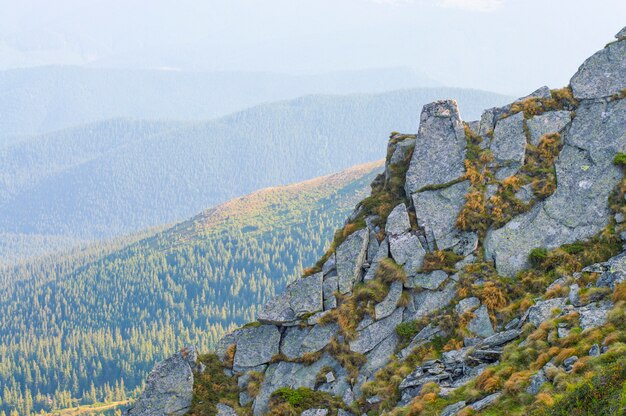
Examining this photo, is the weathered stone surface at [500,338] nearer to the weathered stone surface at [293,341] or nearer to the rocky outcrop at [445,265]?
the rocky outcrop at [445,265]

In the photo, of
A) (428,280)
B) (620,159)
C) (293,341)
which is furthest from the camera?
(293,341)

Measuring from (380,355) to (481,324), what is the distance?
6.31 meters

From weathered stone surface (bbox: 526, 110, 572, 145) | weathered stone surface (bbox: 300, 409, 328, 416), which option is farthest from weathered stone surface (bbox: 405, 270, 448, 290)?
weathered stone surface (bbox: 526, 110, 572, 145)

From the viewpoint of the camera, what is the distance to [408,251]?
47.2m

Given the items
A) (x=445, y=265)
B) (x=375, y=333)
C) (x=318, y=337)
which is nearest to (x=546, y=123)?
(x=445, y=265)

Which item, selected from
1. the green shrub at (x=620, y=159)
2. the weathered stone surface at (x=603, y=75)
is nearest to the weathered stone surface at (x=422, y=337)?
the green shrub at (x=620, y=159)

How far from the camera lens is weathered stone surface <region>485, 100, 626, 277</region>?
44.4 metres

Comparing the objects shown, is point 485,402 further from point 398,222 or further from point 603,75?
point 603,75

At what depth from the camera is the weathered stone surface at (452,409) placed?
3227 cm

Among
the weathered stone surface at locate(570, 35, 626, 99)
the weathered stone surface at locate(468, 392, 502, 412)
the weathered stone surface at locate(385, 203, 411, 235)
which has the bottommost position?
the weathered stone surface at locate(468, 392, 502, 412)

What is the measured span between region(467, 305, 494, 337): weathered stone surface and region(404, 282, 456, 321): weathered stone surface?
2.25 metres

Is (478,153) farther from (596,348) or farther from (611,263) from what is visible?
(596,348)

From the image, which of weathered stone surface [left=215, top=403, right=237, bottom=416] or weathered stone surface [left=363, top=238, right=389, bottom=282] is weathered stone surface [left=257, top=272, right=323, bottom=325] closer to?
weathered stone surface [left=363, top=238, right=389, bottom=282]

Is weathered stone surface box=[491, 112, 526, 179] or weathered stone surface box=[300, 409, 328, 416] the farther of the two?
weathered stone surface box=[491, 112, 526, 179]
